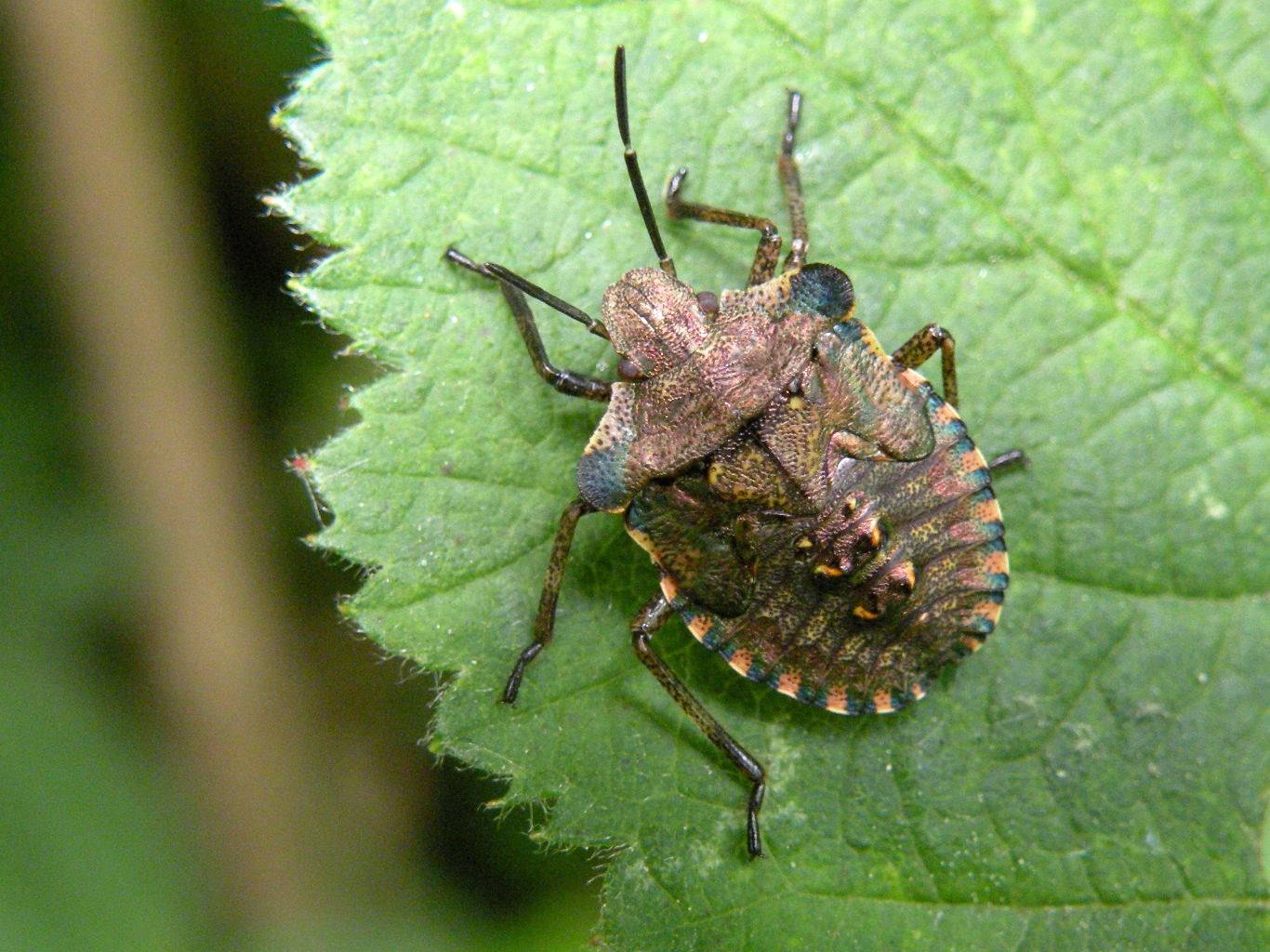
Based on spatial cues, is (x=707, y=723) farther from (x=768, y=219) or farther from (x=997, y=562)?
(x=768, y=219)

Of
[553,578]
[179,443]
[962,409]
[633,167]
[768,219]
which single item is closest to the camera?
[633,167]

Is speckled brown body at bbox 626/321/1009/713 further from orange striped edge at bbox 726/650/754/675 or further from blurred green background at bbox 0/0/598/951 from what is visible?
blurred green background at bbox 0/0/598/951

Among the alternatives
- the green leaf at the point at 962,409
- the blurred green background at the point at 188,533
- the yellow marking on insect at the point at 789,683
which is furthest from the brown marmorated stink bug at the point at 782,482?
the blurred green background at the point at 188,533

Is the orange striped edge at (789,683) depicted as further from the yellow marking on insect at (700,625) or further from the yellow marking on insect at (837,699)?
the yellow marking on insect at (700,625)

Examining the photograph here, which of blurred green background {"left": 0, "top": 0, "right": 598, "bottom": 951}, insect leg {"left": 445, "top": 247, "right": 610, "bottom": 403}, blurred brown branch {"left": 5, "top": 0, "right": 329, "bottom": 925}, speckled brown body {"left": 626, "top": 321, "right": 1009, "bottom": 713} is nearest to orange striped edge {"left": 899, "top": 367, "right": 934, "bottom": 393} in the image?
speckled brown body {"left": 626, "top": 321, "right": 1009, "bottom": 713}

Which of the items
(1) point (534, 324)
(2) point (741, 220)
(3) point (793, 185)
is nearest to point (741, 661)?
(1) point (534, 324)

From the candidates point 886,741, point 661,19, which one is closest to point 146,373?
point 661,19
